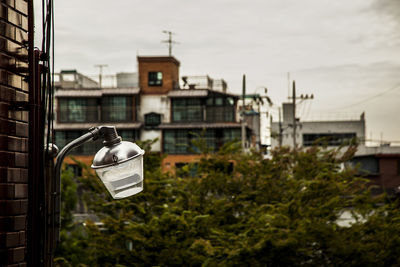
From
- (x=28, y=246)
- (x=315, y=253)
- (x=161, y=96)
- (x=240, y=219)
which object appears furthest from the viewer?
(x=161, y=96)

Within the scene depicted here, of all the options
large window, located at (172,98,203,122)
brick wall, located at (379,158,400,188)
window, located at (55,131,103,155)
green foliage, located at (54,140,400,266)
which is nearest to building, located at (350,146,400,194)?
brick wall, located at (379,158,400,188)

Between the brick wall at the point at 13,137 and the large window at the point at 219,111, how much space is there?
4287 cm

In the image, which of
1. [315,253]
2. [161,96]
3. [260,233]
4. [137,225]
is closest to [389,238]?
[315,253]

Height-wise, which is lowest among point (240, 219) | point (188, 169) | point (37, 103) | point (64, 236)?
point (64, 236)

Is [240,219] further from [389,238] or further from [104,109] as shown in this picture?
[104,109]

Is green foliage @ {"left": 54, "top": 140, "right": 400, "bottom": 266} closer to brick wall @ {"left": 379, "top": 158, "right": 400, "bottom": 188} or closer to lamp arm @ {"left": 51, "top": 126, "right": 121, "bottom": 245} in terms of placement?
lamp arm @ {"left": 51, "top": 126, "right": 121, "bottom": 245}

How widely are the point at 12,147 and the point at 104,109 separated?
4482cm

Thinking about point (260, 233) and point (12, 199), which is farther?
point (260, 233)

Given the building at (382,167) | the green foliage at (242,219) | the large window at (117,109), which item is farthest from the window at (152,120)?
the green foliage at (242,219)

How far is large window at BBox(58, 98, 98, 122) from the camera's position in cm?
4819

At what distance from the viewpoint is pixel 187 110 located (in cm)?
Result: 4700

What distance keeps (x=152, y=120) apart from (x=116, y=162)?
43672 millimetres

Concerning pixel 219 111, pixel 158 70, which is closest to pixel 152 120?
pixel 158 70

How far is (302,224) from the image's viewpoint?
42.8 ft
